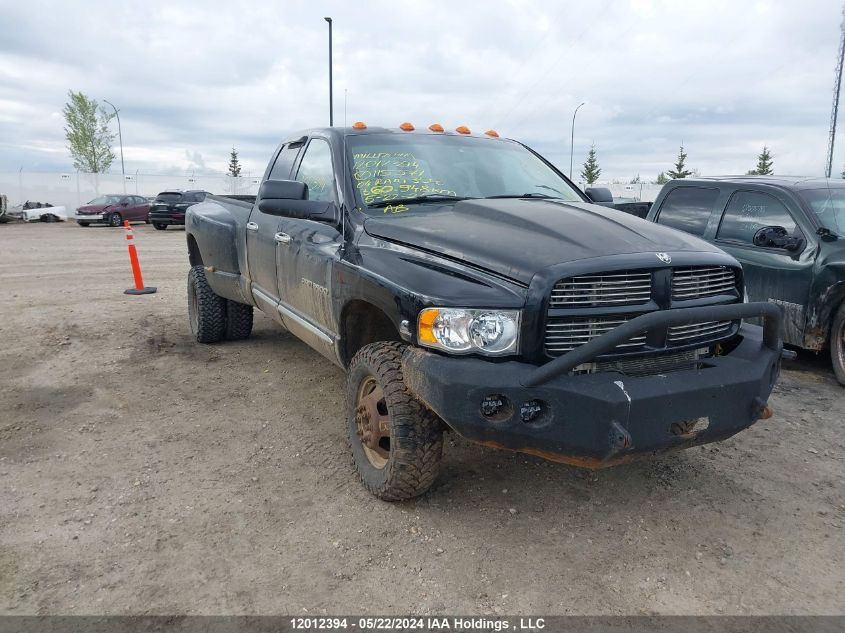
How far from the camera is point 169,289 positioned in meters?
9.78

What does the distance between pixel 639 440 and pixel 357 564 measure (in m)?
1.28

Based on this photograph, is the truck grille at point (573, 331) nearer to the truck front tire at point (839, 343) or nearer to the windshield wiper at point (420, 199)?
the windshield wiper at point (420, 199)

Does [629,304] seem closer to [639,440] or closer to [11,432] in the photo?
[639,440]

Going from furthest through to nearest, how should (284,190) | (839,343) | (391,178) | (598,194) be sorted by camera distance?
(839,343) < (598,194) < (391,178) < (284,190)

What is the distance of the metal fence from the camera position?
126ft

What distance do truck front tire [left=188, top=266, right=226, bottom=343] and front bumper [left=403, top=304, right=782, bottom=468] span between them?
3895 millimetres

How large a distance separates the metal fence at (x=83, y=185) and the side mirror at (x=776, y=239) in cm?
3301

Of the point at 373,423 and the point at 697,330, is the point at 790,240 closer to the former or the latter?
the point at 697,330

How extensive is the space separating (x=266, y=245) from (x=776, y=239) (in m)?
4.16

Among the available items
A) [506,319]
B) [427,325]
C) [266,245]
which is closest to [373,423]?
[427,325]

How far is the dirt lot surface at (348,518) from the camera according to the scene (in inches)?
99.0

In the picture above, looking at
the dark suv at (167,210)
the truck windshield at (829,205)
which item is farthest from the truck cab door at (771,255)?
the dark suv at (167,210)

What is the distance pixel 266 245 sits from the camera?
15.2 ft

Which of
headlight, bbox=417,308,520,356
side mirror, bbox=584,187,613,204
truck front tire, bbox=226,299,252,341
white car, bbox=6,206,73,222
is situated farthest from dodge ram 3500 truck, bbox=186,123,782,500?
white car, bbox=6,206,73,222
